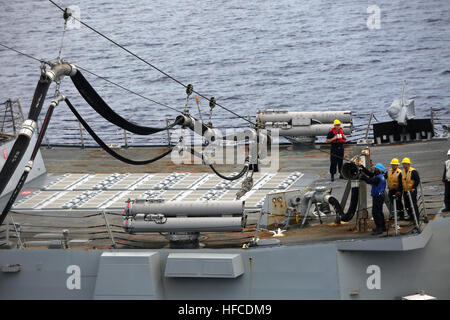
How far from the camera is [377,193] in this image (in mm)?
19359

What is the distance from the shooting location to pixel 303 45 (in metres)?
73.6

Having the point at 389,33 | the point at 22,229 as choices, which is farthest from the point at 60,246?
the point at 389,33

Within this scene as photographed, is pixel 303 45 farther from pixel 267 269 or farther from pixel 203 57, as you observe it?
pixel 267 269

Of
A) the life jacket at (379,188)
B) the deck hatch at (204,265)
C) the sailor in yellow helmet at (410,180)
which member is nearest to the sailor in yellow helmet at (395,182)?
the sailor in yellow helmet at (410,180)

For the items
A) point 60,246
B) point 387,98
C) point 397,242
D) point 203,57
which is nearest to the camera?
point 397,242

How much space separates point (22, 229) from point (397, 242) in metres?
9.44

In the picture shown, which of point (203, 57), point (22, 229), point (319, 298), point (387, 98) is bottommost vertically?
point (319, 298)

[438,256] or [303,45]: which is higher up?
[303,45]

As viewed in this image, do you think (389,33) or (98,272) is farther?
(389,33)

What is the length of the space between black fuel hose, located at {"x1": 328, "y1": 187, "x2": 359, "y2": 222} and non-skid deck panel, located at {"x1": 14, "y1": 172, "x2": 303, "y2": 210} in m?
2.97

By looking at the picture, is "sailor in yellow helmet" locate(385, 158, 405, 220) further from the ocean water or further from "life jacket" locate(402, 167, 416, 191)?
the ocean water

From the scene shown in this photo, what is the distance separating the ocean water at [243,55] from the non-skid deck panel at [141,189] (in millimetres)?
20824

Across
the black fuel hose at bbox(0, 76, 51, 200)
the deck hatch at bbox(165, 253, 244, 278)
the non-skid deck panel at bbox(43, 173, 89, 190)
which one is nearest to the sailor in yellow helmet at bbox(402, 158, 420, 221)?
the deck hatch at bbox(165, 253, 244, 278)

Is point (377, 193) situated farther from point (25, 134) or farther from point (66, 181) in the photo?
point (66, 181)
